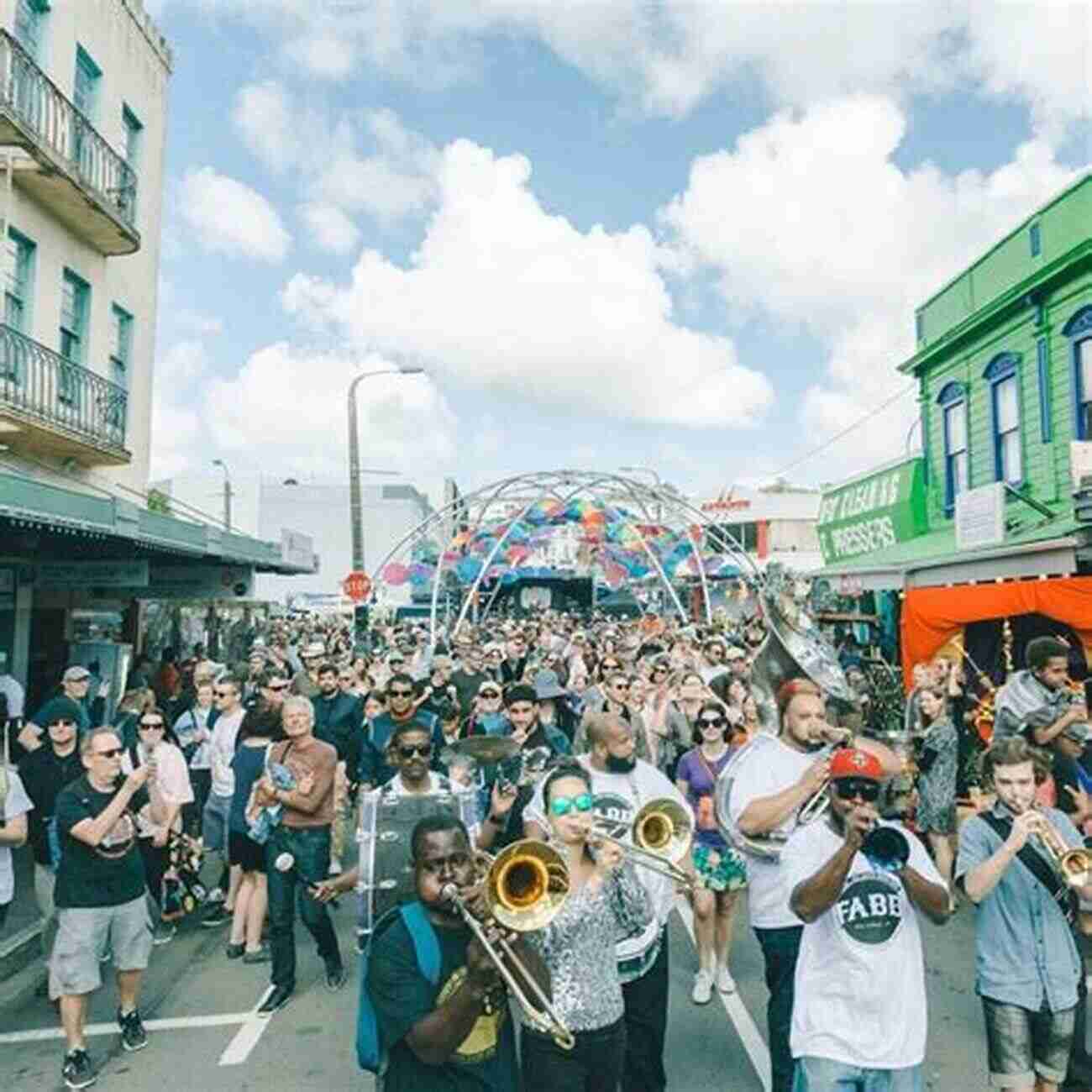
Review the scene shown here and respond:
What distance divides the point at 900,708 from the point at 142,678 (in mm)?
10425

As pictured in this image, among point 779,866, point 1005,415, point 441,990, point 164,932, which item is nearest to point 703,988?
point 779,866

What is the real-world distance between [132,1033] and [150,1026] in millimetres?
294

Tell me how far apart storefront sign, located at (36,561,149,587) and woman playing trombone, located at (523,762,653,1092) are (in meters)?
9.00

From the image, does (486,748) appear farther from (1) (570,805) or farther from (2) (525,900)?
(2) (525,900)

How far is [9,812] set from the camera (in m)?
5.28

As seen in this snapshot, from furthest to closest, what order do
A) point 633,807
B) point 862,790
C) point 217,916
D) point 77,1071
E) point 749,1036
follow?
1. point 217,916
2. point 749,1036
3. point 77,1071
4. point 633,807
5. point 862,790

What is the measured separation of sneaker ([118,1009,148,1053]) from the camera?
5.00 metres

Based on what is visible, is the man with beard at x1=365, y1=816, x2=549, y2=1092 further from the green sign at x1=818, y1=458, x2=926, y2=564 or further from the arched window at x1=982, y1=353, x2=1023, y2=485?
the green sign at x1=818, y1=458, x2=926, y2=564

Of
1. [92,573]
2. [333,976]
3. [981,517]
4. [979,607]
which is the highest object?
[981,517]

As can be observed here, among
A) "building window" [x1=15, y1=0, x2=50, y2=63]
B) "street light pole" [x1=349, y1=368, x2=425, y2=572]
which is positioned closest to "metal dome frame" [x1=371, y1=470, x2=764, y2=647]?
"street light pole" [x1=349, y1=368, x2=425, y2=572]

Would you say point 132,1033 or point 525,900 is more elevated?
point 525,900

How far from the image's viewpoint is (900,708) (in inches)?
494

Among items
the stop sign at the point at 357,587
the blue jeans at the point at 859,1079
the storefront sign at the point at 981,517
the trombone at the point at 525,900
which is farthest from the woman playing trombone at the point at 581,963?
the stop sign at the point at 357,587

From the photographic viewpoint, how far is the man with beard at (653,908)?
3734mm
